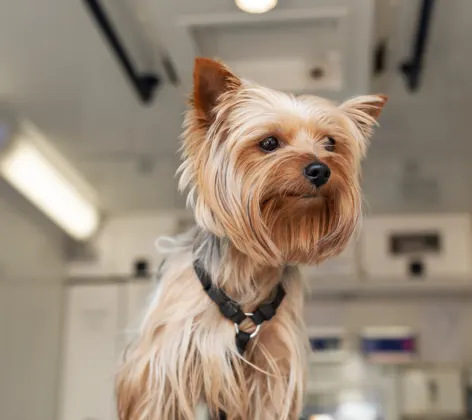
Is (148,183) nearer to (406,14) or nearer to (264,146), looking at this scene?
(406,14)

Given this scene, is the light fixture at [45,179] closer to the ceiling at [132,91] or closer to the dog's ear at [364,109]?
the ceiling at [132,91]

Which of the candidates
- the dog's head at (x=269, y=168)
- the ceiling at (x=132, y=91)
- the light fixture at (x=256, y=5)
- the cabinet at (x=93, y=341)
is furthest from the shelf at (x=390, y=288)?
the dog's head at (x=269, y=168)

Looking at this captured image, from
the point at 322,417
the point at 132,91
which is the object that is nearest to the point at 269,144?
the point at 132,91

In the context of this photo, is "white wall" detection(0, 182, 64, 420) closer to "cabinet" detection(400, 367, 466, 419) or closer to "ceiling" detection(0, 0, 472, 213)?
"ceiling" detection(0, 0, 472, 213)

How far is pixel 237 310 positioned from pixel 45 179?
137 centimetres

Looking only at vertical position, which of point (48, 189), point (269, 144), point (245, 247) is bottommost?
point (245, 247)

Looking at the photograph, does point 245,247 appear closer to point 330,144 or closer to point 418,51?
point 330,144

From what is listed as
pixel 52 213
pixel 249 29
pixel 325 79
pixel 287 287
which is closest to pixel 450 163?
pixel 325 79

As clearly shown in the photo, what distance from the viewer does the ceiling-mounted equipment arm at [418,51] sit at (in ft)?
4.30

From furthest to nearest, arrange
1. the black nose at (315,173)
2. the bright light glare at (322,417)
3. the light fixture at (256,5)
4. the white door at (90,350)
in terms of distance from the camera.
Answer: the white door at (90,350) → the bright light glare at (322,417) → the light fixture at (256,5) → the black nose at (315,173)

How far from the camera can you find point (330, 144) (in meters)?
0.83

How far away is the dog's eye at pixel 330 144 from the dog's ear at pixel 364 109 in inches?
2.3

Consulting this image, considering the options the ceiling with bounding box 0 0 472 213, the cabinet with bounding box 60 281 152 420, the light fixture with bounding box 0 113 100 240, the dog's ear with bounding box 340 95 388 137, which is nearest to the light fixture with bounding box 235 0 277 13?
the ceiling with bounding box 0 0 472 213

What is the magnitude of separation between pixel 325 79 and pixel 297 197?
2.67 ft
